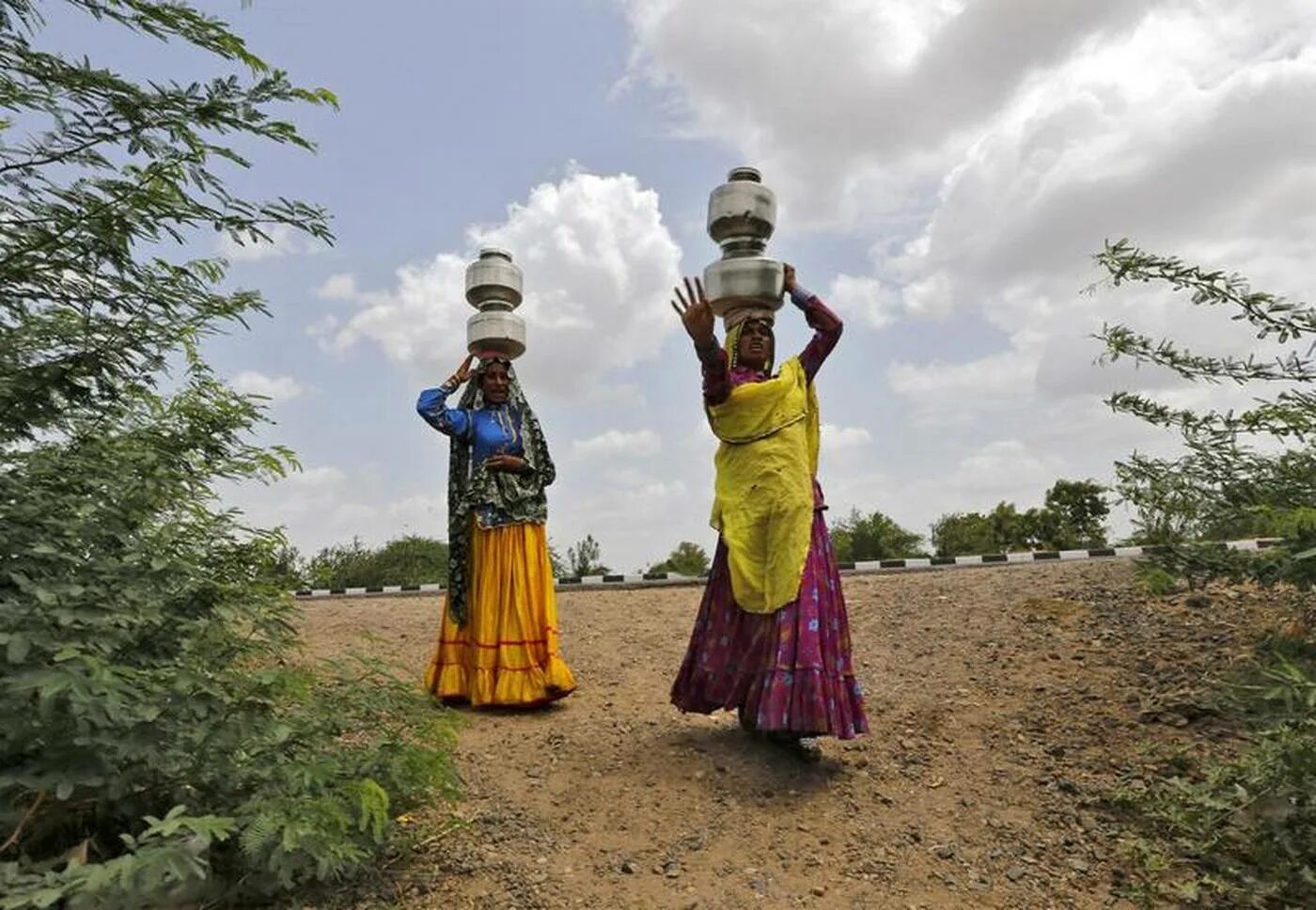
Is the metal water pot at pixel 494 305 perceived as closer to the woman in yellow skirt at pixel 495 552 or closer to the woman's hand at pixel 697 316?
the woman in yellow skirt at pixel 495 552

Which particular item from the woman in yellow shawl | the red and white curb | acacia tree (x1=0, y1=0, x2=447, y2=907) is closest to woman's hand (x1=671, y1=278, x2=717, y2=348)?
the woman in yellow shawl

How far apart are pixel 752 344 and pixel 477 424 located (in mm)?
2071

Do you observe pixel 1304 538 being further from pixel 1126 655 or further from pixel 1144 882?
pixel 1126 655

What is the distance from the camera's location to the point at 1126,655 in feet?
16.7

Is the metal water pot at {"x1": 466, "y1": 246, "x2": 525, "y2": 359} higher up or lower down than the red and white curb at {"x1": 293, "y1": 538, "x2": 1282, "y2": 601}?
higher up

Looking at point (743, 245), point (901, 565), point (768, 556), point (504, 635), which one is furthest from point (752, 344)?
point (901, 565)

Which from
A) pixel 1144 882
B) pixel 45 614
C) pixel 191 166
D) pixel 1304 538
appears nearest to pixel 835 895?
pixel 1144 882

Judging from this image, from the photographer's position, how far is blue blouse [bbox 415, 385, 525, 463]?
5.47 m

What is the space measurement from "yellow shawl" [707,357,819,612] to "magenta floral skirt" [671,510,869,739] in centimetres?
10

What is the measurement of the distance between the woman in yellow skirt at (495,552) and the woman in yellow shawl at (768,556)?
49.6 inches

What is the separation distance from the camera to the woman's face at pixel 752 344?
419cm

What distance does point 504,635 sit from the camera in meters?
5.29

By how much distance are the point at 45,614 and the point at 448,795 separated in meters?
1.62

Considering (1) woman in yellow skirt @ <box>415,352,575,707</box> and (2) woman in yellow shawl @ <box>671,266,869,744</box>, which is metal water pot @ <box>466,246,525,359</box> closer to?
(1) woman in yellow skirt @ <box>415,352,575,707</box>
